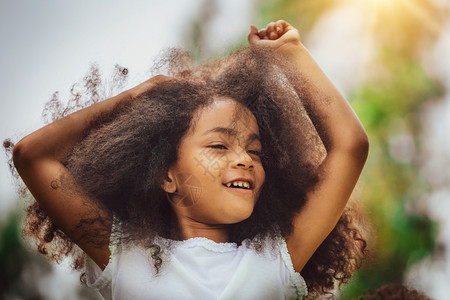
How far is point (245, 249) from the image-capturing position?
820mm

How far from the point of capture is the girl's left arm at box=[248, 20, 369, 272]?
0.81 m

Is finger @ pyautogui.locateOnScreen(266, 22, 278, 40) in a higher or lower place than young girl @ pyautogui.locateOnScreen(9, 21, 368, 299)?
higher

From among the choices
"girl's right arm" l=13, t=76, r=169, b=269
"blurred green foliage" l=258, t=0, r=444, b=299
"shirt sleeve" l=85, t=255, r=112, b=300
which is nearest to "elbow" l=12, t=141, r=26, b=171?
"girl's right arm" l=13, t=76, r=169, b=269

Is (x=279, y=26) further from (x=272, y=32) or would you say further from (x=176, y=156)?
(x=176, y=156)

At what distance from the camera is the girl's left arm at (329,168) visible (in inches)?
31.9

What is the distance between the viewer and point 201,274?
2.56 ft

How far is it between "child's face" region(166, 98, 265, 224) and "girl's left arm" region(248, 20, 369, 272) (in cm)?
9

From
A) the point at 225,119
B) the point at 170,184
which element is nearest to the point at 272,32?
the point at 225,119

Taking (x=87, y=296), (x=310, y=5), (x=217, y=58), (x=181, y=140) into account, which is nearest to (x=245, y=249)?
(x=181, y=140)

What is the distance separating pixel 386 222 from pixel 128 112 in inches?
21.3

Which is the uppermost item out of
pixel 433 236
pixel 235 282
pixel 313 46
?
A: pixel 313 46

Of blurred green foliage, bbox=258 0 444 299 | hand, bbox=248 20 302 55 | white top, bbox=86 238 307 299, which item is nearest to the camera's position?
white top, bbox=86 238 307 299

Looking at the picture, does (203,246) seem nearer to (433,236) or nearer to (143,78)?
(143,78)

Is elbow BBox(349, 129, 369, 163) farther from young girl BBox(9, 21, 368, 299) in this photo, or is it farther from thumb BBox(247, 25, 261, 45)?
thumb BBox(247, 25, 261, 45)
